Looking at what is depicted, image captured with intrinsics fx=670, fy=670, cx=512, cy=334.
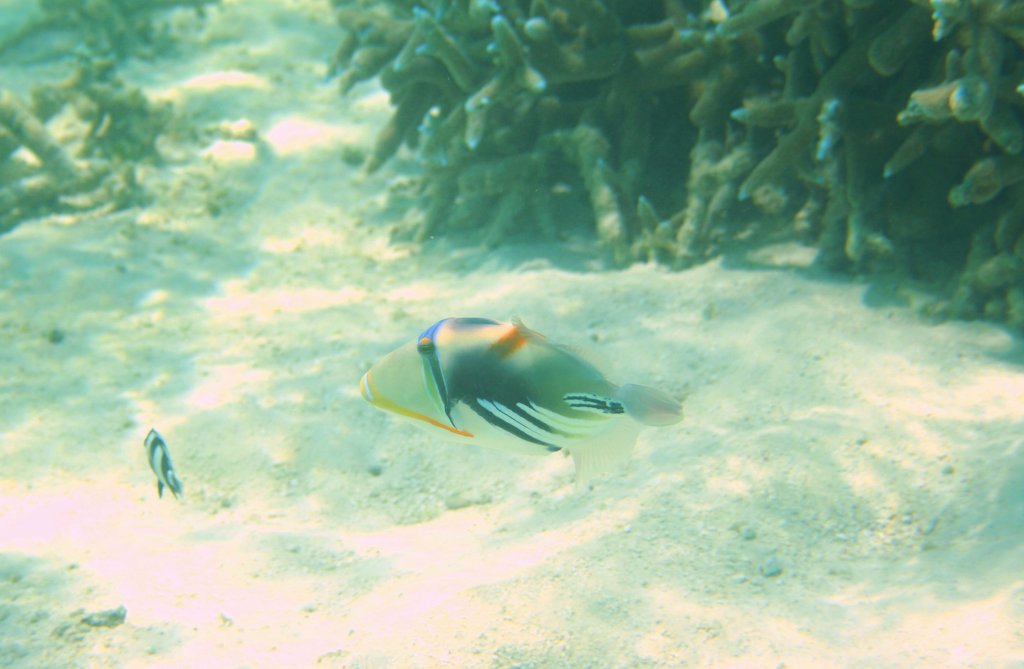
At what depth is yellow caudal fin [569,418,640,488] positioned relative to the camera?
166 cm

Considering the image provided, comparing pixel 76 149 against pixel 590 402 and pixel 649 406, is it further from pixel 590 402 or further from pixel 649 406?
pixel 649 406

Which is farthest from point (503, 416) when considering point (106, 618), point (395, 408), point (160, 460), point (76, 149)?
point (76, 149)

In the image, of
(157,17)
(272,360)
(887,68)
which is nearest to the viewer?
(887,68)

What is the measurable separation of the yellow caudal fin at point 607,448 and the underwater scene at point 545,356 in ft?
0.04

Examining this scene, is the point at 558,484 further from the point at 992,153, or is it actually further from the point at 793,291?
the point at 992,153

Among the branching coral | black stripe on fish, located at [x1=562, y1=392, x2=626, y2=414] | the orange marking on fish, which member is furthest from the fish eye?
the branching coral

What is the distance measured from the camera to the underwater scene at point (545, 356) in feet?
7.56

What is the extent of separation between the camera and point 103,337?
5004mm

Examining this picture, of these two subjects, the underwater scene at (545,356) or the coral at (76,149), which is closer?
the underwater scene at (545,356)

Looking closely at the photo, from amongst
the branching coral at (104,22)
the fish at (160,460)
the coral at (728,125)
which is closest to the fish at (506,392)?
the fish at (160,460)

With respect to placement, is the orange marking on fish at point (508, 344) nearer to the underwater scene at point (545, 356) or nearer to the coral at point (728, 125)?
the underwater scene at point (545, 356)

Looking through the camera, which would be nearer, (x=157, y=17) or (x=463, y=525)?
(x=463, y=525)

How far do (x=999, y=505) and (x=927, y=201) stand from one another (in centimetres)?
228

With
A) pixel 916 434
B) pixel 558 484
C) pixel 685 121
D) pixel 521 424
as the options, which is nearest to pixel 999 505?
pixel 916 434
